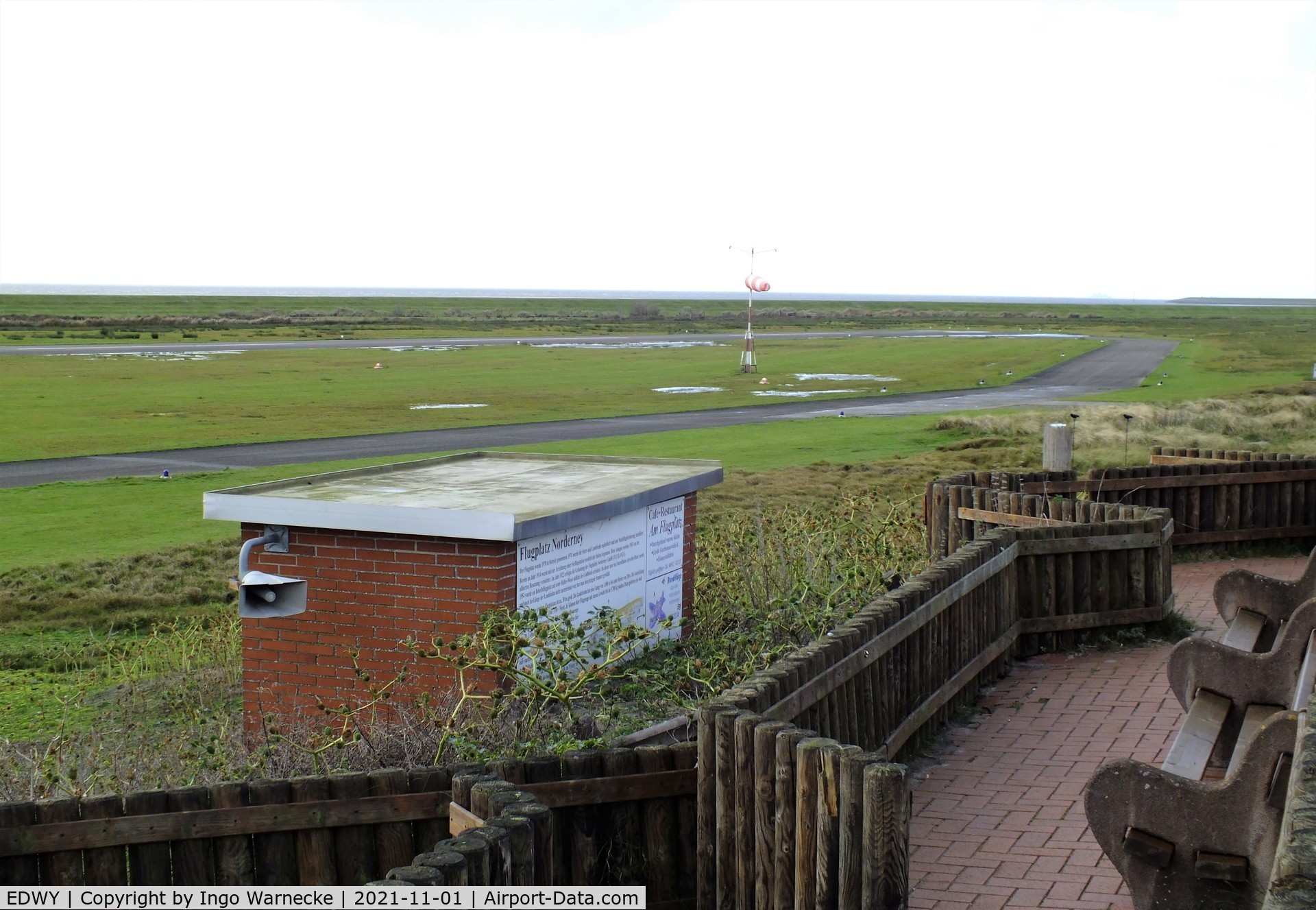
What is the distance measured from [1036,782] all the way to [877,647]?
112 cm

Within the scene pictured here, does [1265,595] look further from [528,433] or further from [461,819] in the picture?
[528,433]

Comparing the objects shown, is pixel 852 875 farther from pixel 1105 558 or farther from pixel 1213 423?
pixel 1213 423

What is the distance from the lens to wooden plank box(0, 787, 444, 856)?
464 cm

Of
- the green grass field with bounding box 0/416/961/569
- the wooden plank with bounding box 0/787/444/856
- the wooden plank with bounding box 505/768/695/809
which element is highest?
the wooden plank with bounding box 505/768/695/809

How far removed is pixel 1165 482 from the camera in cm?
1196

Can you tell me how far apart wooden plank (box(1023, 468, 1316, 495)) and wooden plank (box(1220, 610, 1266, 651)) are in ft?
17.2

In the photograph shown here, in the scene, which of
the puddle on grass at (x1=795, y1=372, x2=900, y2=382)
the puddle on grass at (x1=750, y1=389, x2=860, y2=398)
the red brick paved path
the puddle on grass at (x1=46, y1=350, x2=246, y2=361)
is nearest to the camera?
the red brick paved path

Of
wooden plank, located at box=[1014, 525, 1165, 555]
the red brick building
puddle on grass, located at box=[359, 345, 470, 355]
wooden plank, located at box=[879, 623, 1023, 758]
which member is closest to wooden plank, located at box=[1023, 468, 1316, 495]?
wooden plank, located at box=[1014, 525, 1165, 555]

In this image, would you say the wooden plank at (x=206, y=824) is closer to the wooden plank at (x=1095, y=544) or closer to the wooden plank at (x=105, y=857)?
the wooden plank at (x=105, y=857)

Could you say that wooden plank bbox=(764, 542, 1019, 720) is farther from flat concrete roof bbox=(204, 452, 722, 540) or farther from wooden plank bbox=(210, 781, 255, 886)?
flat concrete roof bbox=(204, 452, 722, 540)

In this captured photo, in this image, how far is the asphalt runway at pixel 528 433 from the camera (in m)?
23.5

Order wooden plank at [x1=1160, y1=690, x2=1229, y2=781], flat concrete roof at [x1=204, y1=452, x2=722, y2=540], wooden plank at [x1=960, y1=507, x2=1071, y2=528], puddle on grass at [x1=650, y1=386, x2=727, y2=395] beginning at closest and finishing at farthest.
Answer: wooden plank at [x1=1160, y1=690, x2=1229, y2=781] → flat concrete roof at [x1=204, y1=452, x2=722, y2=540] → wooden plank at [x1=960, y1=507, x2=1071, y2=528] → puddle on grass at [x1=650, y1=386, x2=727, y2=395]

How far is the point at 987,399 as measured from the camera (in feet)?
125

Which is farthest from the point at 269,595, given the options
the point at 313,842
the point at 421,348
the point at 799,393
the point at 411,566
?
the point at 421,348
